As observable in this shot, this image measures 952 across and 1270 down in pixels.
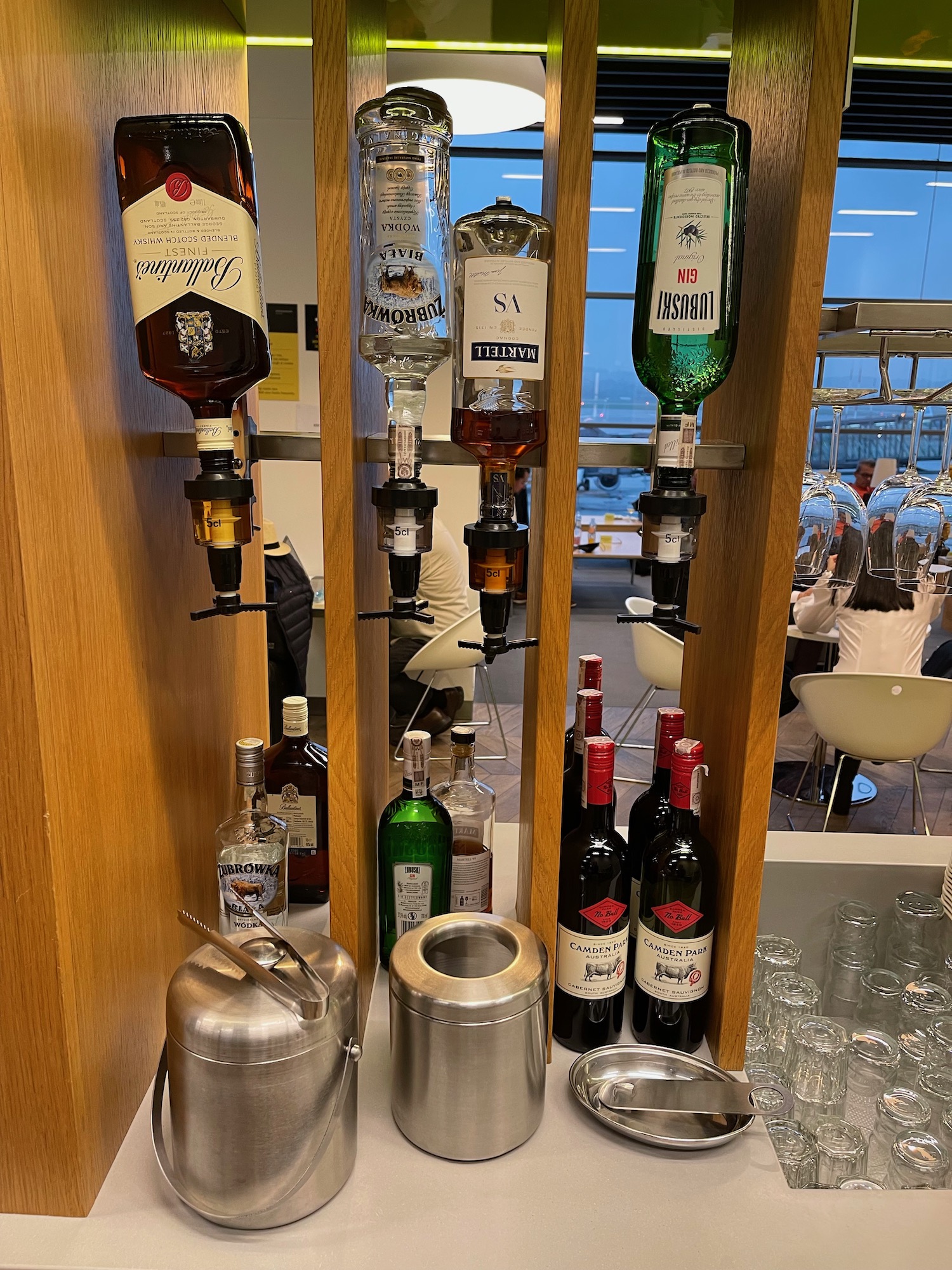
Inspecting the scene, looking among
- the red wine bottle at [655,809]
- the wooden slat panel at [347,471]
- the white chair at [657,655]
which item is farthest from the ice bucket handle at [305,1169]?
the white chair at [657,655]

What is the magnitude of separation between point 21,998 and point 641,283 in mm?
922

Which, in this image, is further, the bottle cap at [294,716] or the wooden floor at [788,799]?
the wooden floor at [788,799]

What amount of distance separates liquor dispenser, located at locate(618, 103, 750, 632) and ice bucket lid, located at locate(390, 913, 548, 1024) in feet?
1.19

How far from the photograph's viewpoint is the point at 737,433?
1.07 m

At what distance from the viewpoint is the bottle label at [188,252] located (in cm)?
87

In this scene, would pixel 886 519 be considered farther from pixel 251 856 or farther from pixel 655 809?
pixel 251 856

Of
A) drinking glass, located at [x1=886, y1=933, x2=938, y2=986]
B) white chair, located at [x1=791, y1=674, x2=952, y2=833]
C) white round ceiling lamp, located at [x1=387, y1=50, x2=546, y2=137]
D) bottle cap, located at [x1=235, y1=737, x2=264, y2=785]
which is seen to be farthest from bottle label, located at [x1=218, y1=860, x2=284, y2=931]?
white chair, located at [x1=791, y1=674, x2=952, y2=833]

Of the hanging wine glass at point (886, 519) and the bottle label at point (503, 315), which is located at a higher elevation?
the bottle label at point (503, 315)

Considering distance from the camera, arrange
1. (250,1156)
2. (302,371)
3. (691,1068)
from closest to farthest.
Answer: (250,1156)
(691,1068)
(302,371)

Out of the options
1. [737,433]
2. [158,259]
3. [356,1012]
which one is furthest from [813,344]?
[356,1012]

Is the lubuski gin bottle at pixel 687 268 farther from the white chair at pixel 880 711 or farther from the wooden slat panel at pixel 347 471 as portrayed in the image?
the white chair at pixel 880 711

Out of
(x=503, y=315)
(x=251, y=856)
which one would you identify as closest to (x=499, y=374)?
(x=503, y=315)

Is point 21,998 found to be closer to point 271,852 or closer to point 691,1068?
point 271,852

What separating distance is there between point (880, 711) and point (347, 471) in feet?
9.30
